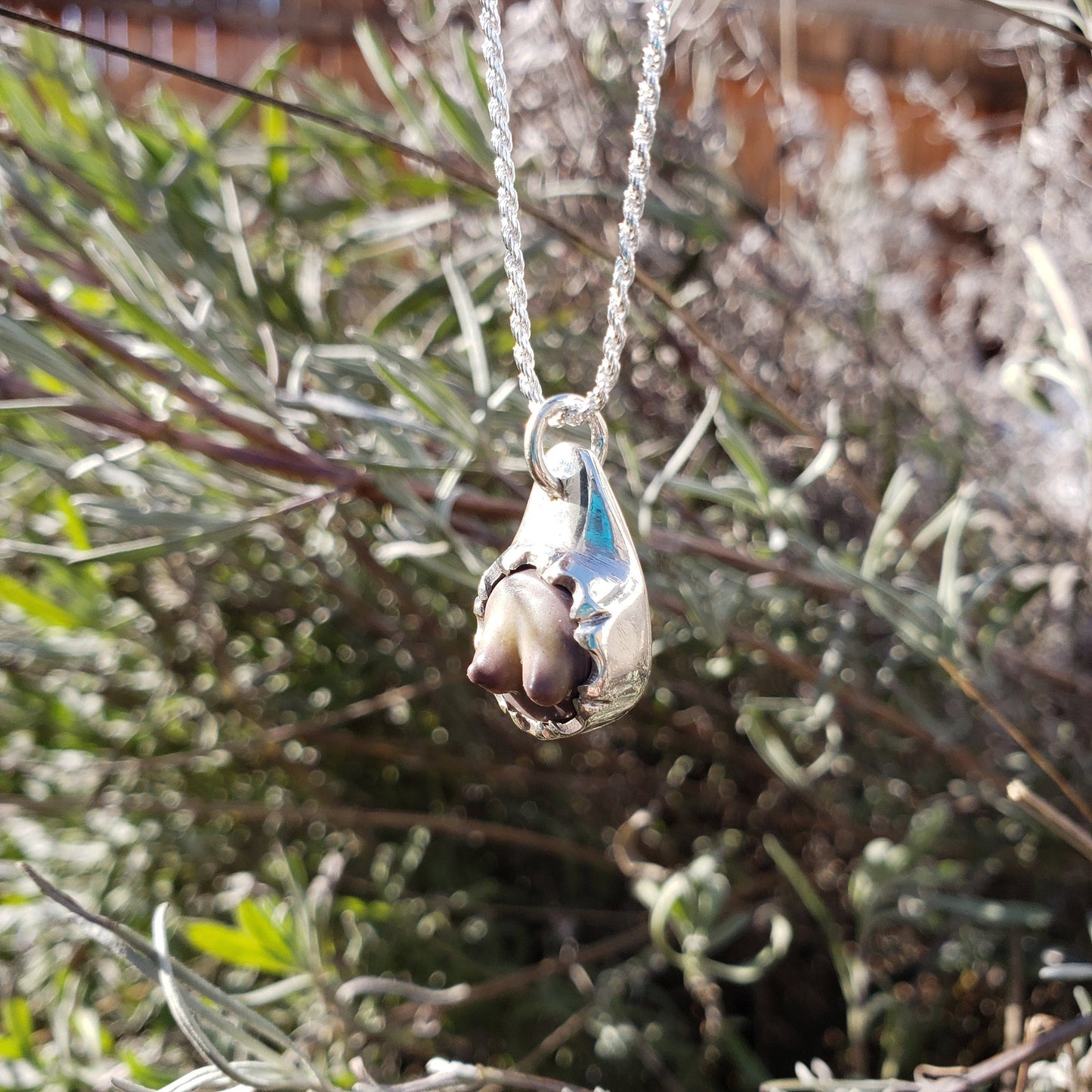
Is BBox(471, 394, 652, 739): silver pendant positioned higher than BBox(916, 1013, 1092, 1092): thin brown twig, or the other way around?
BBox(471, 394, 652, 739): silver pendant

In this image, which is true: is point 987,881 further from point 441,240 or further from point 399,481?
point 441,240

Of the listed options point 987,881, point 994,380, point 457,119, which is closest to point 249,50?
point 457,119

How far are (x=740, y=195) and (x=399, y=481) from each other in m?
0.41

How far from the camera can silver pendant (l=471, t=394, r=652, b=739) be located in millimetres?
383

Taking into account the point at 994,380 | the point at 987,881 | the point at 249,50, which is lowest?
the point at 987,881

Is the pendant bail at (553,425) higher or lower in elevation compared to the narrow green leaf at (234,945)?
higher

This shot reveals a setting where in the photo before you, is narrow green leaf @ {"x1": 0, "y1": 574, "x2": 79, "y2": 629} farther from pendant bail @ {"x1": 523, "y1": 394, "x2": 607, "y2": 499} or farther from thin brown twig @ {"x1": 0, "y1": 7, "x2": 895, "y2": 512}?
pendant bail @ {"x1": 523, "y1": 394, "x2": 607, "y2": 499}

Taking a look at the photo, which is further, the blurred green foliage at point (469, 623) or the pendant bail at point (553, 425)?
the blurred green foliage at point (469, 623)

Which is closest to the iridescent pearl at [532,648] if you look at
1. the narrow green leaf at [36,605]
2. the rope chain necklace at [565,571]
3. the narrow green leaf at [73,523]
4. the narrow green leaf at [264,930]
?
the rope chain necklace at [565,571]

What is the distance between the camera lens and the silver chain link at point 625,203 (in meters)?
0.41

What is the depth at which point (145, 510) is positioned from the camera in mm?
558

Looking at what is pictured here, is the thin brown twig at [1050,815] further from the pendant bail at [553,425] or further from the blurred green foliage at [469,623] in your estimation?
the pendant bail at [553,425]

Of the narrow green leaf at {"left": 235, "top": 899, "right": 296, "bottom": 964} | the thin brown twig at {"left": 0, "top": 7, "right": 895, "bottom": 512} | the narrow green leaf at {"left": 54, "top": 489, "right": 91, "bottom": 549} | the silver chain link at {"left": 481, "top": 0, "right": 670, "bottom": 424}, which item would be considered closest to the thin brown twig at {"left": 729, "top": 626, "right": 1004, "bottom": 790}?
the thin brown twig at {"left": 0, "top": 7, "right": 895, "bottom": 512}

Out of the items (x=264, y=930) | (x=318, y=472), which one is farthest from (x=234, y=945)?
(x=318, y=472)
